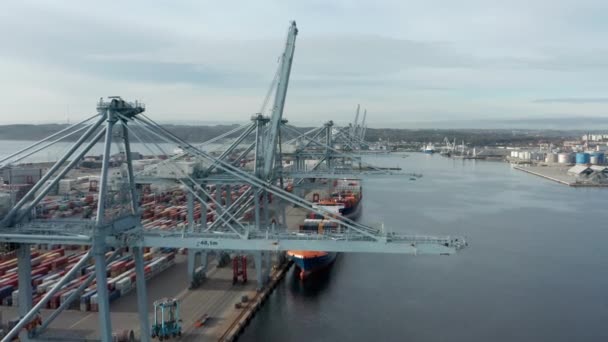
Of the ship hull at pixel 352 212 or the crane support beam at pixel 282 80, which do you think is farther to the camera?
the ship hull at pixel 352 212

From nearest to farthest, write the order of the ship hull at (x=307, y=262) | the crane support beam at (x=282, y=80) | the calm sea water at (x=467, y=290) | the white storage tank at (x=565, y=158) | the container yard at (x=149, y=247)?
the container yard at (x=149, y=247)
the calm sea water at (x=467, y=290)
the crane support beam at (x=282, y=80)
the ship hull at (x=307, y=262)
the white storage tank at (x=565, y=158)

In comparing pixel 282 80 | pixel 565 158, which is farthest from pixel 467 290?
pixel 565 158

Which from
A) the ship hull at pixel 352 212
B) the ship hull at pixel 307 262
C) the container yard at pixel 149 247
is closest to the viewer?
the container yard at pixel 149 247

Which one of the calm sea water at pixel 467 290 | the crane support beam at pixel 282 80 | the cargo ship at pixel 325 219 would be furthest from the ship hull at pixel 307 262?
the crane support beam at pixel 282 80

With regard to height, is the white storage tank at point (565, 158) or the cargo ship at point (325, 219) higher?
the white storage tank at point (565, 158)

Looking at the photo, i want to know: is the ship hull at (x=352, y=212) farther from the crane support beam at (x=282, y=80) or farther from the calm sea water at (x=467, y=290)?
A: the crane support beam at (x=282, y=80)

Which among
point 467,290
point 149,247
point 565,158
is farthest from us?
point 565,158

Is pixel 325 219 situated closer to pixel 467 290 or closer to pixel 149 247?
pixel 467 290
